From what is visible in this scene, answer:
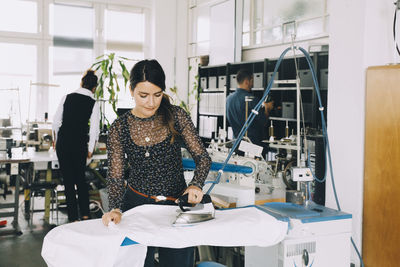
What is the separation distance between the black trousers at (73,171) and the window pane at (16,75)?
11.1 ft

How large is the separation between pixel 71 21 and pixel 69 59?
0.67m

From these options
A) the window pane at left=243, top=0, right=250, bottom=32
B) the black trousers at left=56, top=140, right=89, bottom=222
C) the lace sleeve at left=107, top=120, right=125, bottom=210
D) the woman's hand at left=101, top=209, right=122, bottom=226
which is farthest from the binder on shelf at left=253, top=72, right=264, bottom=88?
the woman's hand at left=101, top=209, right=122, bottom=226

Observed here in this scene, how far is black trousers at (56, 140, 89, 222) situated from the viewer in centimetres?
395

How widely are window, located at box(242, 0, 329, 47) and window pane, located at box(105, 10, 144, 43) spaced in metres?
2.40

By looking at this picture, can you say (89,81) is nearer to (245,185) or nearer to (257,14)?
(245,185)

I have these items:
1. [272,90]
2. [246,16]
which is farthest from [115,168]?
[246,16]

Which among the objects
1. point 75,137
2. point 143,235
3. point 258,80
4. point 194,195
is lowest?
point 143,235

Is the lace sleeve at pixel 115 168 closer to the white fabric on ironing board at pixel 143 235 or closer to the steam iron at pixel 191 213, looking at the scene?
the white fabric on ironing board at pixel 143 235

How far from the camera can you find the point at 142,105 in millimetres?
1736

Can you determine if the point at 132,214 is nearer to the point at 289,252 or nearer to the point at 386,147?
the point at 289,252

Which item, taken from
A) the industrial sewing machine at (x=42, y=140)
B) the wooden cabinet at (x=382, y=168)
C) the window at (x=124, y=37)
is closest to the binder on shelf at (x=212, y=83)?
the window at (x=124, y=37)

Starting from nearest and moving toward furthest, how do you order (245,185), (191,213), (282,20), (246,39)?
(191,213), (245,185), (282,20), (246,39)

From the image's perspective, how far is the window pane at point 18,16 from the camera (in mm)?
6961

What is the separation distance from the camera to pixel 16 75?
7.07 m
